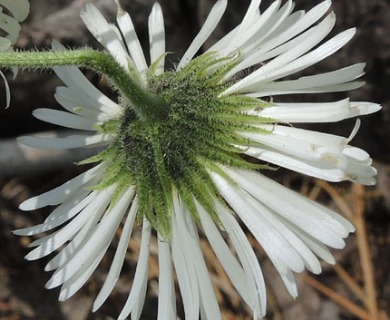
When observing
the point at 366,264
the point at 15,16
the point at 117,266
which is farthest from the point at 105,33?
the point at 366,264

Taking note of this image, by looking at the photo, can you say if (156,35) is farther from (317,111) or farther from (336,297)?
(336,297)

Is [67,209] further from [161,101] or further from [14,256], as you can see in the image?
[14,256]

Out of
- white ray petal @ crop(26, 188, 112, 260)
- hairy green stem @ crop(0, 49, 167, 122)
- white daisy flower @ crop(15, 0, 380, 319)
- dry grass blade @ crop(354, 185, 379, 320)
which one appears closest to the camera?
hairy green stem @ crop(0, 49, 167, 122)

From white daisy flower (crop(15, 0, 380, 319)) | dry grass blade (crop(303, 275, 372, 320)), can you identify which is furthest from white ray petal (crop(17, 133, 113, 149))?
dry grass blade (crop(303, 275, 372, 320))

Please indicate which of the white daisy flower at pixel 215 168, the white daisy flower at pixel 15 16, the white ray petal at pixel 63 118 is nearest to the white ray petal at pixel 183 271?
the white daisy flower at pixel 215 168

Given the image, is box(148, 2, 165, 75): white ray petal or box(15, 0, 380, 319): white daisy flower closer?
box(15, 0, 380, 319): white daisy flower

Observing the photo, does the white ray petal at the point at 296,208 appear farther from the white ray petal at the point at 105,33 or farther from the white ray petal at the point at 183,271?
the white ray petal at the point at 105,33

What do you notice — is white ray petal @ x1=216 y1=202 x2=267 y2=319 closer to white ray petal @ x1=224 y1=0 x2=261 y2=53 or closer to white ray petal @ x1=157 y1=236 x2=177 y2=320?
white ray petal @ x1=157 y1=236 x2=177 y2=320
